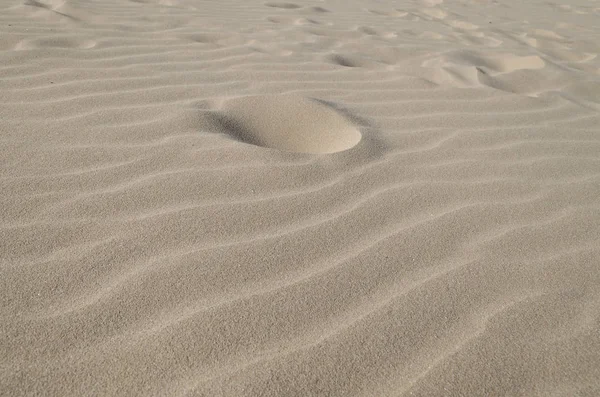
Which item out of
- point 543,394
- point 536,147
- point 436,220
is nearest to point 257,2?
point 536,147

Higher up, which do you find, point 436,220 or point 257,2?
point 257,2

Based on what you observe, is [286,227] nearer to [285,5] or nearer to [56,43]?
[56,43]

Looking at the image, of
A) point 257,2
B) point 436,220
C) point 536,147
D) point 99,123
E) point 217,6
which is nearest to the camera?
point 436,220

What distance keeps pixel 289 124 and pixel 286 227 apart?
720mm

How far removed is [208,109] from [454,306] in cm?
130

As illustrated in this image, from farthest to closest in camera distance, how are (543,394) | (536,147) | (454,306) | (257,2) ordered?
(257,2) < (536,147) < (454,306) < (543,394)

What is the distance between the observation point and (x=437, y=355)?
1.10m

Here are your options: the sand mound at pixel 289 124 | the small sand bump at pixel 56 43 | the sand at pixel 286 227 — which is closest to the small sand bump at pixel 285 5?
the sand at pixel 286 227

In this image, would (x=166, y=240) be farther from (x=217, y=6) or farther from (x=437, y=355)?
(x=217, y=6)

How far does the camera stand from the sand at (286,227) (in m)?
1.06

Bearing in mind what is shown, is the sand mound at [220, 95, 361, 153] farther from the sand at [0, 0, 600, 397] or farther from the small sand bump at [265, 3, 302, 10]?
the small sand bump at [265, 3, 302, 10]

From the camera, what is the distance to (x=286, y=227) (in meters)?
1.46

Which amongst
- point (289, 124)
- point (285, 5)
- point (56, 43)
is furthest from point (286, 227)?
point (285, 5)

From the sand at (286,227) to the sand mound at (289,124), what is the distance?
1 cm
